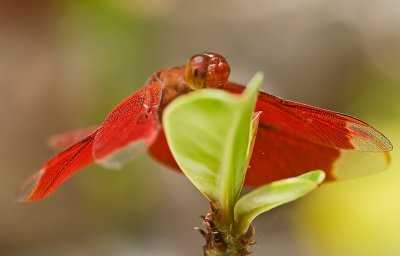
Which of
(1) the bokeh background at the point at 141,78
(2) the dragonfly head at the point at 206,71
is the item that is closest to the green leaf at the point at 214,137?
(2) the dragonfly head at the point at 206,71

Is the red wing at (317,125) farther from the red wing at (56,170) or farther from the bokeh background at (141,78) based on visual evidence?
the bokeh background at (141,78)

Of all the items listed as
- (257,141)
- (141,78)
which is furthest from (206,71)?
(141,78)

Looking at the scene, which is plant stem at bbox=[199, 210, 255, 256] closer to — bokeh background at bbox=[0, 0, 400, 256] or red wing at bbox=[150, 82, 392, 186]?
red wing at bbox=[150, 82, 392, 186]

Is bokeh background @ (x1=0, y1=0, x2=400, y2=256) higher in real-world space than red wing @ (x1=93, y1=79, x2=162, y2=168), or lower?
higher

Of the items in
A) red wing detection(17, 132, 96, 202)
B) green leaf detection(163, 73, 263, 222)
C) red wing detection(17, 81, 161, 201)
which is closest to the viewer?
green leaf detection(163, 73, 263, 222)

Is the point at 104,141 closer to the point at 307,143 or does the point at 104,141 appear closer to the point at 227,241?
the point at 227,241

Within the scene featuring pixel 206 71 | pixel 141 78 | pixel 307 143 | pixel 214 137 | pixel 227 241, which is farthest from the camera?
pixel 141 78

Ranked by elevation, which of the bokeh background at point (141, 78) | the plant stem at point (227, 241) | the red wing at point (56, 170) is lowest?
the plant stem at point (227, 241)

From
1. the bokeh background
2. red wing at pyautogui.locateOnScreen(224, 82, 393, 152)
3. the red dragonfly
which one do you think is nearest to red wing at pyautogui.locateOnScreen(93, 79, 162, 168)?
the red dragonfly
